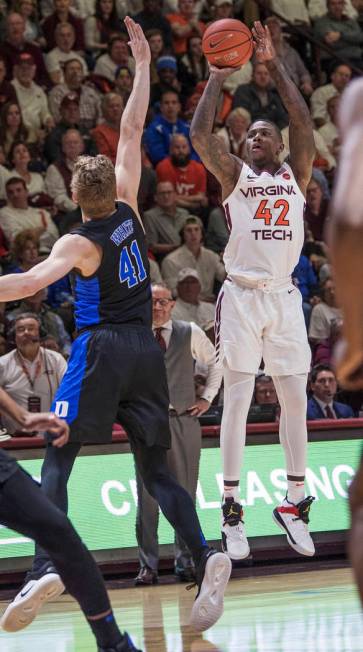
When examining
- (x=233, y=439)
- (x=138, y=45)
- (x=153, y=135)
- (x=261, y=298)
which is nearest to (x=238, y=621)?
(x=233, y=439)

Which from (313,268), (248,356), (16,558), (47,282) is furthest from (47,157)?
(47,282)

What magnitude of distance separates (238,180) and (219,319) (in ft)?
2.93

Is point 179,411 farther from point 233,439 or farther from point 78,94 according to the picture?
point 78,94

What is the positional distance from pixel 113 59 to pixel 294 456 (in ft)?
25.9

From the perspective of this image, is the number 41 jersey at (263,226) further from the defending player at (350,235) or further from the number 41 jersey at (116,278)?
the defending player at (350,235)

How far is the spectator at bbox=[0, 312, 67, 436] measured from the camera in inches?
389

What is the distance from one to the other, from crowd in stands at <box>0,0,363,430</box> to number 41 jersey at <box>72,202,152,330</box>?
167 inches

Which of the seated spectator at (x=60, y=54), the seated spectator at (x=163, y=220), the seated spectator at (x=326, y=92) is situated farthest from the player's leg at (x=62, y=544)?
the seated spectator at (x=326, y=92)

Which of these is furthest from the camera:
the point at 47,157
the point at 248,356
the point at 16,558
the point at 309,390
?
the point at 47,157

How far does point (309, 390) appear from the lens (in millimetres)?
11703

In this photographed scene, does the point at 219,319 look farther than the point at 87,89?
No

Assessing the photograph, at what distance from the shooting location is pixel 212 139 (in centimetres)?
734

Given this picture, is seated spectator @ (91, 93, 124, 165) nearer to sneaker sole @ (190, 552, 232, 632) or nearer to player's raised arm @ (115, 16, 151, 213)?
player's raised arm @ (115, 16, 151, 213)

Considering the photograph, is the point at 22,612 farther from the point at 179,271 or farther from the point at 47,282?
the point at 179,271
